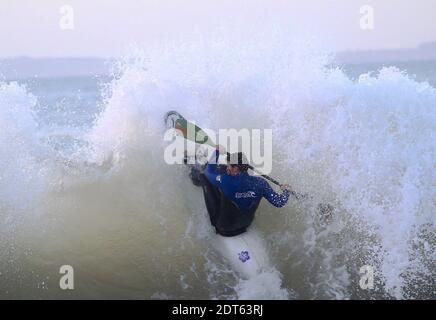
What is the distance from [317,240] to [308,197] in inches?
23.6

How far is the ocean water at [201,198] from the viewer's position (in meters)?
5.21

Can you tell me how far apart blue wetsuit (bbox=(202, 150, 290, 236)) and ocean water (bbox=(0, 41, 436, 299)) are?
0.42 meters

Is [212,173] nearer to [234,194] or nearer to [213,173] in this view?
[213,173]

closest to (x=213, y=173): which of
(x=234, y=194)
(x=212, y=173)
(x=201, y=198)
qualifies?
(x=212, y=173)

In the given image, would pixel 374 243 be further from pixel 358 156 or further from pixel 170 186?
pixel 170 186

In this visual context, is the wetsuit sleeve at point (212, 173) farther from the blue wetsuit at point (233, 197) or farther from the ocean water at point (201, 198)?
the ocean water at point (201, 198)

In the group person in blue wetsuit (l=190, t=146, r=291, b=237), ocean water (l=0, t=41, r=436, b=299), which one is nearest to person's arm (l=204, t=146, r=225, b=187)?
person in blue wetsuit (l=190, t=146, r=291, b=237)

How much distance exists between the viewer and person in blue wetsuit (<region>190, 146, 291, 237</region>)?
5.37 m

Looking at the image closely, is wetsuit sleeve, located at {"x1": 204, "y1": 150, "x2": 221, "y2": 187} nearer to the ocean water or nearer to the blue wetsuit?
the blue wetsuit

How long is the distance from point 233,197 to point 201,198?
53.1 inches

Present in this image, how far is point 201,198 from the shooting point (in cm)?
670
